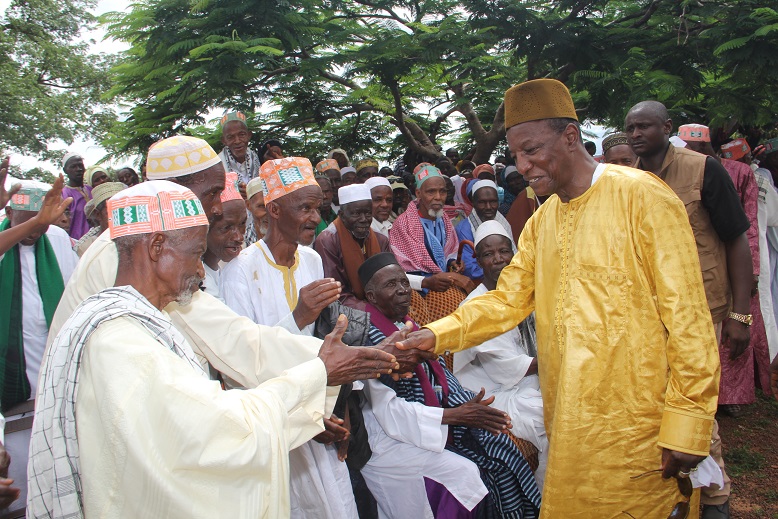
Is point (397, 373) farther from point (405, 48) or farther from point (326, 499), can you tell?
point (405, 48)

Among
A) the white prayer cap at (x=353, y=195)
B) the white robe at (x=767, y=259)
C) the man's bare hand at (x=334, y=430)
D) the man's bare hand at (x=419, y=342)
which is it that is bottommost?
the white robe at (x=767, y=259)

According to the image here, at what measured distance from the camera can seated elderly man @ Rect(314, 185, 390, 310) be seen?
16.0 ft

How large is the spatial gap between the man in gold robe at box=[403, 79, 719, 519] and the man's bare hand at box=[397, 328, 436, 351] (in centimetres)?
59

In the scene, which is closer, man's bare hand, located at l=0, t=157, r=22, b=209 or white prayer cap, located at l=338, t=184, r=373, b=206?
man's bare hand, located at l=0, t=157, r=22, b=209

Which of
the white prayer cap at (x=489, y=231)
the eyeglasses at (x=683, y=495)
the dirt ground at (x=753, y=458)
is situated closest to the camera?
the eyeglasses at (x=683, y=495)

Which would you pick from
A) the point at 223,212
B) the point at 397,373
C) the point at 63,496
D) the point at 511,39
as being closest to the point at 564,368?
the point at 397,373

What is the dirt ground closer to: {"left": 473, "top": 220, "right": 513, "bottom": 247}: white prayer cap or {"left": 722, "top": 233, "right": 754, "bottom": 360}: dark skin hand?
{"left": 722, "top": 233, "right": 754, "bottom": 360}: dark skin hand

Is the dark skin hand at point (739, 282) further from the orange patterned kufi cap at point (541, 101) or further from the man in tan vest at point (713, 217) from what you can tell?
the orange patterned kufi cap at point (541, 101)

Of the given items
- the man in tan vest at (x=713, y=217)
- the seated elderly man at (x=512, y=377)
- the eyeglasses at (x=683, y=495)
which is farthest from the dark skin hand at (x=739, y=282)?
the eyeglasses at (x=683, y=495)

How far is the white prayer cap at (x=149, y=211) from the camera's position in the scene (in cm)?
210

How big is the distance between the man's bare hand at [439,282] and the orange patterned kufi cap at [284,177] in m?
1.80

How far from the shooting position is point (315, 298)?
3.21 meters

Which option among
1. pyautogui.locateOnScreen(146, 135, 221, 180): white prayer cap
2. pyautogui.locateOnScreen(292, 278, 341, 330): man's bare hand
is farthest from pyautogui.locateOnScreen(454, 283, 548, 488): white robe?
pyautogui.locateOnScreen(146, 135, 221, 180): white prayer cap

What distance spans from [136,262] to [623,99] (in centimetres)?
736
